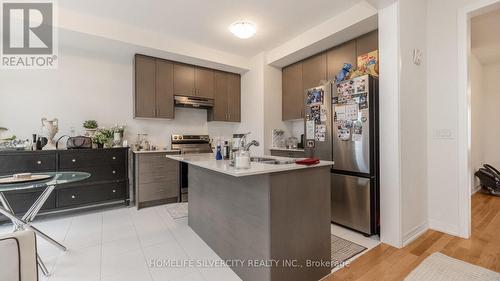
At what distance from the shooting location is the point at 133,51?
3348 millimetres

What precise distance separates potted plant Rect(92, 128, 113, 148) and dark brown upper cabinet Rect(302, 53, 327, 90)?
327 centimetres

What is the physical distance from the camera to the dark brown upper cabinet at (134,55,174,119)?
346cm

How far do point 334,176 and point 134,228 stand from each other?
2.49 metres

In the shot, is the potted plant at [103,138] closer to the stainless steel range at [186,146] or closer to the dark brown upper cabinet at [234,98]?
the stainless steel range at [186,146]

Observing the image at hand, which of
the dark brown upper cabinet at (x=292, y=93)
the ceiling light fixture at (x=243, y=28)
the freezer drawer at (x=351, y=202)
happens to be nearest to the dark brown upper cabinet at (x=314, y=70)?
the dark brown upper cabinet at (x=292, y=93)

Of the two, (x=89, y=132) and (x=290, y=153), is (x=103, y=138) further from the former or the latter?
(x=290, y=153)

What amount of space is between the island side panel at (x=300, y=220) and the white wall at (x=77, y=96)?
315cm

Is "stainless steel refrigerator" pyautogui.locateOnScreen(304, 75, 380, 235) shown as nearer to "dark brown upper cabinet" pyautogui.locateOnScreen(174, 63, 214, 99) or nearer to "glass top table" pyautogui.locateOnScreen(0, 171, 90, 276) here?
"dark brown upper cabinet" pyautogui.locateOnScreen(174, 63, 214, 99)

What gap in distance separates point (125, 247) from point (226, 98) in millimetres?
3023

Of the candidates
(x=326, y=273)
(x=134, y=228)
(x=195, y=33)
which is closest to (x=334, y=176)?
(x=326, y=273)

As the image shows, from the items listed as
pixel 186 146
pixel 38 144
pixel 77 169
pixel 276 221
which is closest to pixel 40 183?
pixel 77 169

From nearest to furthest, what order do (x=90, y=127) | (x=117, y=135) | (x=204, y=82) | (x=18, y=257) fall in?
1. (x=18, y=257)
2. (x=90, y=127)
3. (x=117, y=135)
4. (x=204, y=82)

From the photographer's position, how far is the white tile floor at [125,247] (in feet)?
5.65

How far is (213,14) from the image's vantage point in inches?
108
